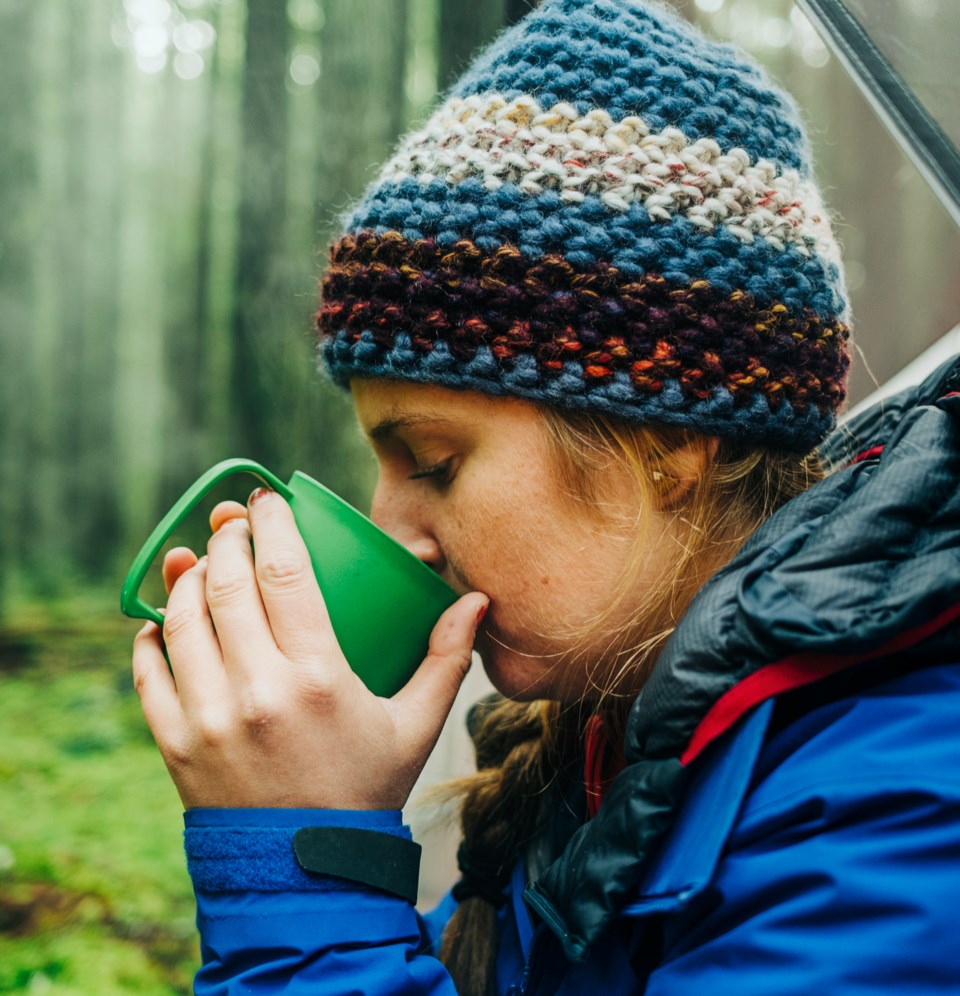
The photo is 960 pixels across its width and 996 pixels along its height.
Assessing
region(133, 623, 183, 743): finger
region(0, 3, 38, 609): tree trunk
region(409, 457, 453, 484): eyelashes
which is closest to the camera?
region(133, 623, 183, 743): finger

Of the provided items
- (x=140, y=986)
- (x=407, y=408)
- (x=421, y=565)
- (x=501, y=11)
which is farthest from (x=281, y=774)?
(x=501, y=11)

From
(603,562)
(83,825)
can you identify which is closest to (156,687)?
(603,562)

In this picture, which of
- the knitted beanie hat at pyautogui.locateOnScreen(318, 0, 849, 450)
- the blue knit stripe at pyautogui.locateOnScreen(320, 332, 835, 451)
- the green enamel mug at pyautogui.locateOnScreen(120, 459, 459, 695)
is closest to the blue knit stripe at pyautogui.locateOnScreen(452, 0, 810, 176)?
the knitted beanie hat at pyautogui.locateOnScreen(318, 0, 849, 450)

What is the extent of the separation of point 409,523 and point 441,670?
197 millimetres

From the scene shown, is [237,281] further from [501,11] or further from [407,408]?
[407,408]

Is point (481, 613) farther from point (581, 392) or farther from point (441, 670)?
point (581, 392)

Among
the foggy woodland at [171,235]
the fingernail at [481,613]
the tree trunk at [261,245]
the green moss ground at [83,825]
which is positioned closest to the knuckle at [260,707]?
the fingernail at [481,613]

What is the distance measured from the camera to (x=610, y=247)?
3.27 feet

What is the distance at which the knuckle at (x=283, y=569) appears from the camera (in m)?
1.04

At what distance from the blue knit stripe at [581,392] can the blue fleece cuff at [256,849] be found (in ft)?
1.61

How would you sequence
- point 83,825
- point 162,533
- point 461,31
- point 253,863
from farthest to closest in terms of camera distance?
point 461,31, point 83,825, point 162,533, point 253,863

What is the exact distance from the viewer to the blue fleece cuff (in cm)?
91

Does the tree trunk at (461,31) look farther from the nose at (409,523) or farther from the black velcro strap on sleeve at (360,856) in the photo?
the black velcro strap on sleeve at (360,856)

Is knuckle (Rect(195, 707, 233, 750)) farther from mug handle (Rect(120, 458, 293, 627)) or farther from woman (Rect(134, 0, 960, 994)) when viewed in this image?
mug handle (Rect(120, 458, 293, 627))
